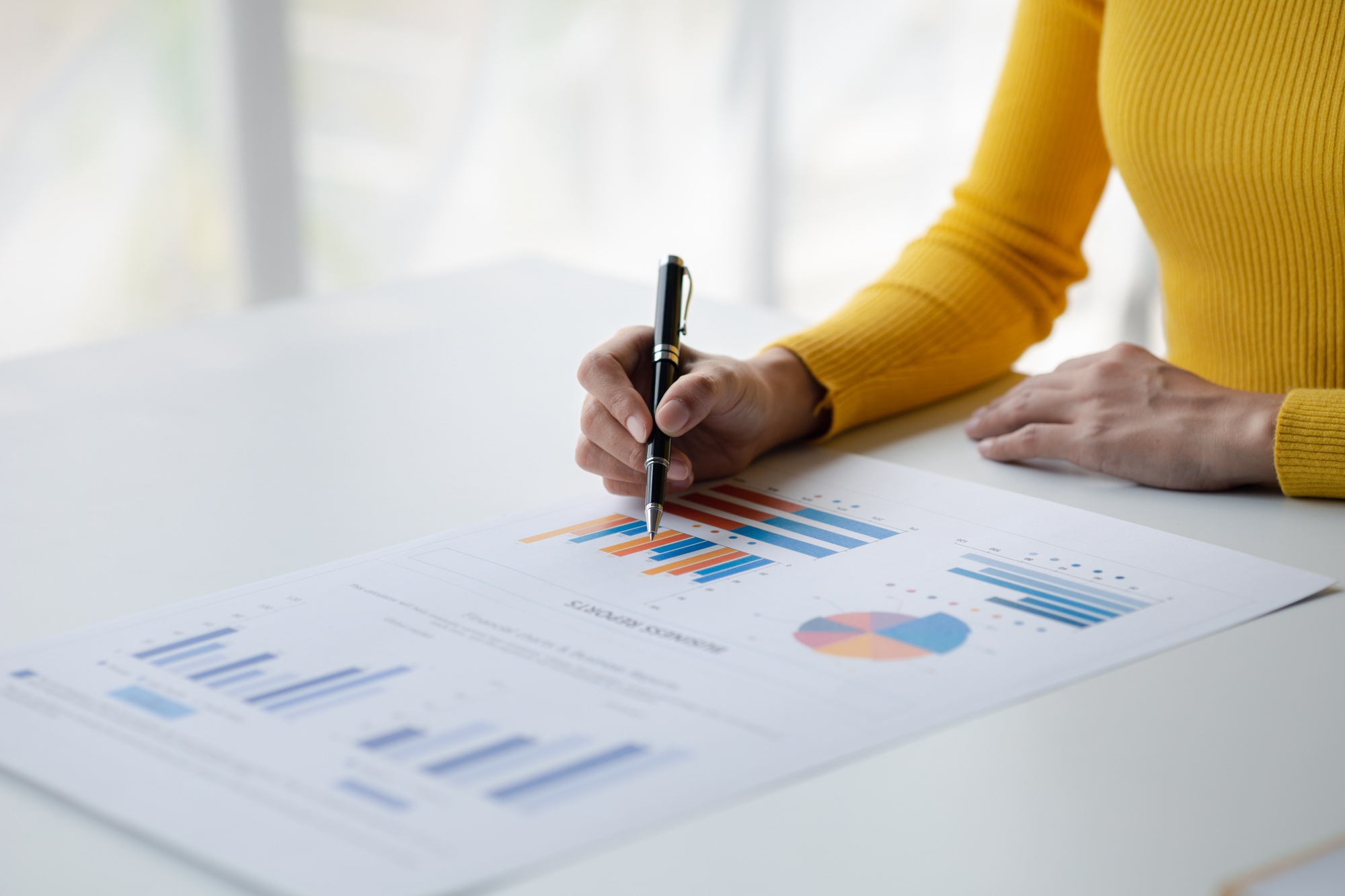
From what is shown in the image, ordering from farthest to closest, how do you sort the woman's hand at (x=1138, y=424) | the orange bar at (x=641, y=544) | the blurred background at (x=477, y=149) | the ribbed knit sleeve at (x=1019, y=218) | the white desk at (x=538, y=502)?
the blurred background at (x=477, y=149) → the ribbed knit sleeve at (x=1019, y=218) → the woman's hand at (x=1138, y=424) → the orange bar at (x=641, y=544) → the white desk at (x=538, y=502)

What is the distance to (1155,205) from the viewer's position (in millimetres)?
1241

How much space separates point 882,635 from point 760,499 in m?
0.25

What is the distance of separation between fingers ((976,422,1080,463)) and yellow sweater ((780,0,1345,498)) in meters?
0.13

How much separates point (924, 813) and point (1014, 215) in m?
0.86

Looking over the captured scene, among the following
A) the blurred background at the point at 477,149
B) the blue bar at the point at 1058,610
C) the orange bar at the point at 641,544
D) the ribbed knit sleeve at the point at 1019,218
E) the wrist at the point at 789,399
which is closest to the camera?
the blue bar at the point at 1058,610

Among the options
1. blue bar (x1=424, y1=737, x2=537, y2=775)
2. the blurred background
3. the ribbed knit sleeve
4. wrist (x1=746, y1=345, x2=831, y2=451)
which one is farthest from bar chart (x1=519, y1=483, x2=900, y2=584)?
the blurred background

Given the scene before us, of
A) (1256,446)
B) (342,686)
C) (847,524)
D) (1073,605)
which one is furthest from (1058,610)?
(342,686)

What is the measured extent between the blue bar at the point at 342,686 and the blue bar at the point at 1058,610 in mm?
340

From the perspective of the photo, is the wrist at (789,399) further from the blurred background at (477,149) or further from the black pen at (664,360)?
the blurred background at (477,149)

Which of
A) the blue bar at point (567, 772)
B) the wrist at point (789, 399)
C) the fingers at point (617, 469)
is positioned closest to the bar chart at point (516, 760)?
the blue bar at point (567, 772)

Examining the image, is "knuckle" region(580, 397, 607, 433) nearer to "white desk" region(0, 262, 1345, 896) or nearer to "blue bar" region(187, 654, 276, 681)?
"white desk" region(0, 262, 1345, 896)

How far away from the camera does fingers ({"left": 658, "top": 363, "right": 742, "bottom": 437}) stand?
938 mm

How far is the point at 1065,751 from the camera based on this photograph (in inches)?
24.1

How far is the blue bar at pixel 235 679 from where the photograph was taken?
2.19 feet
